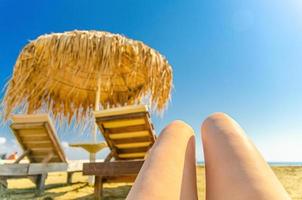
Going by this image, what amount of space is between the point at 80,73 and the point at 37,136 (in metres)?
3.28

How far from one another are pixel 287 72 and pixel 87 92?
19.2 ft

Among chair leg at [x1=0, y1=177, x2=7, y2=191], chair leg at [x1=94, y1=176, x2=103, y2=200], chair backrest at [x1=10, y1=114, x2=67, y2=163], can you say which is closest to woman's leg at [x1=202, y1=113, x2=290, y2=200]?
chair leg at [x1=94, y1=176, x2=103, y2=200]

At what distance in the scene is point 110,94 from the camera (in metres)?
7.87

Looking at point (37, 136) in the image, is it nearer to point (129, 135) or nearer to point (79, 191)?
point (79, 191)

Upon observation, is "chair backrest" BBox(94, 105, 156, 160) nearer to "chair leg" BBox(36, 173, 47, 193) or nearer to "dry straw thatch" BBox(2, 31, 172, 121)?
"chair leg" BBox(36, 173, 47, 193)

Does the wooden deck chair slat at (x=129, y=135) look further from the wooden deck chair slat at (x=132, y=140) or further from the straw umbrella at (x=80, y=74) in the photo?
the straw umbrella at (x=80, y=74)

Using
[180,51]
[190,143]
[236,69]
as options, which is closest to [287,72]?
[236,69]

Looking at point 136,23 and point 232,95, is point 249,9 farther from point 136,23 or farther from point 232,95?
point 136,23

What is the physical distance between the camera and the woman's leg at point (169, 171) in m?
0.69

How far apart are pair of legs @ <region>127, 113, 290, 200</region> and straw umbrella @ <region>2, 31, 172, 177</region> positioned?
4.83 m

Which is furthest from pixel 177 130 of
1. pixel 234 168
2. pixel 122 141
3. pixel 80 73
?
pixel 80 73

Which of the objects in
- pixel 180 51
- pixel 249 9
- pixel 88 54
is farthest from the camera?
pixel 180 51

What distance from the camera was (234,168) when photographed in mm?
795

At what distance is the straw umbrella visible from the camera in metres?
5.65
